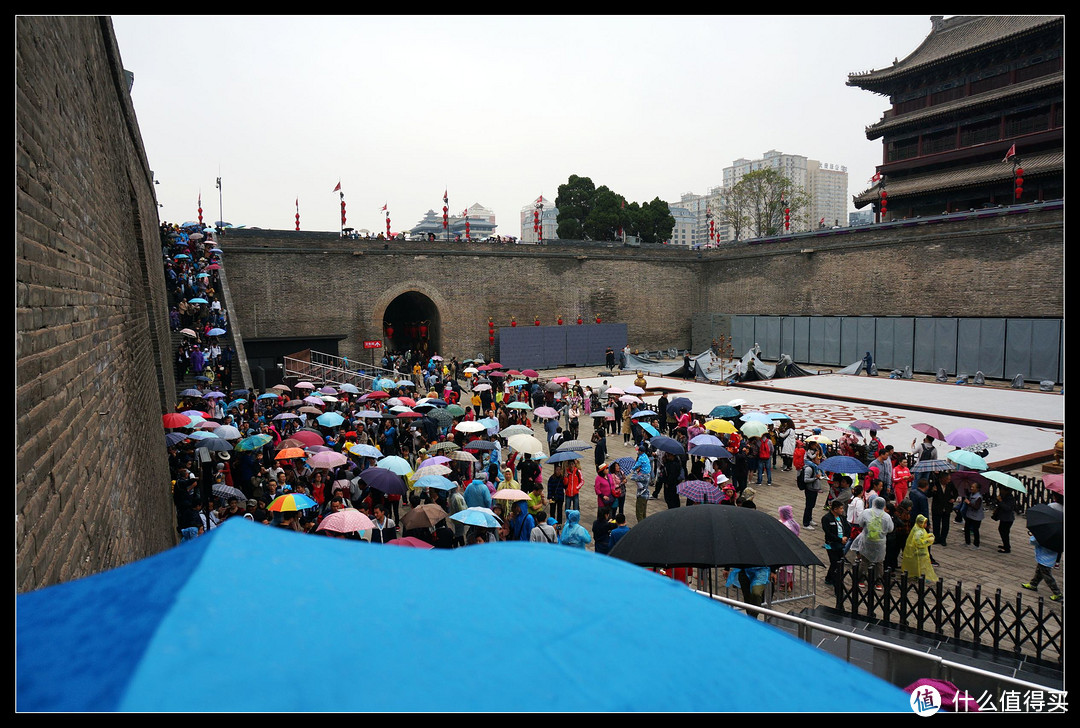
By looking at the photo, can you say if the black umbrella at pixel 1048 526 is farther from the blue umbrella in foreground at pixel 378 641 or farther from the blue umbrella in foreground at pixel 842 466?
the blue umbrella in foreground at pixel 378 641

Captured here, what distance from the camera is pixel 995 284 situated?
26.0 meters

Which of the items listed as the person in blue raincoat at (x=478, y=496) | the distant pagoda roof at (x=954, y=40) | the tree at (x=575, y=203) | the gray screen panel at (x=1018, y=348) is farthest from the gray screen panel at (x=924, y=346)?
the tree at (x=575, y=203)

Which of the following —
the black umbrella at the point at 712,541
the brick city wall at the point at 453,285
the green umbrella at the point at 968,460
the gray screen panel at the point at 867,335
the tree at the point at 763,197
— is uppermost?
the tree at the point at 763,197

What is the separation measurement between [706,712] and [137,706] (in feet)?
4.14

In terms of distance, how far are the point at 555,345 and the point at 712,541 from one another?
27056 mm

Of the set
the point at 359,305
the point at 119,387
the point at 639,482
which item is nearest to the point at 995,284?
the point at 639,482

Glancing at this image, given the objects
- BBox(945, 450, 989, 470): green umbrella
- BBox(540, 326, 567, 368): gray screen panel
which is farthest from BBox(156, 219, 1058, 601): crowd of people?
BBox(540, 326, 567, 368): gray screen panel

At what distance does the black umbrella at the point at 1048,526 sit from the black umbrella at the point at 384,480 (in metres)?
6.85

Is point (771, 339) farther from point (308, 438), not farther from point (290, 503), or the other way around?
point (290, 503)

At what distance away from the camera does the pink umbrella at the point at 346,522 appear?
6.76 meters

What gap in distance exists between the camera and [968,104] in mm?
31016

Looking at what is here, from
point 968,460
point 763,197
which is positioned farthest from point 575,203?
point 968,460

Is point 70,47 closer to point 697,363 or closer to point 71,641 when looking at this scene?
point 71,641

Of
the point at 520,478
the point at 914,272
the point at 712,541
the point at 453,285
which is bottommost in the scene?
the point at 520,478
